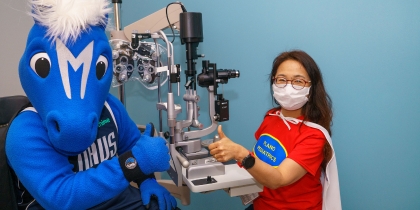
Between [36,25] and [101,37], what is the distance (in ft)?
0.57

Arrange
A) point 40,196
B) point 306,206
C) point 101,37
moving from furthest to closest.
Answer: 1. point 306,206
2. point 101,37
3. point 40,196

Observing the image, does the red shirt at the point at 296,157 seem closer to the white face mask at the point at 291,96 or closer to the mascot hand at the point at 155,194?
the white face mask at the point at 291,96

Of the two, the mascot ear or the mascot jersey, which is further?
the mascot ear

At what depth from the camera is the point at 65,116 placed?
2.69 feet

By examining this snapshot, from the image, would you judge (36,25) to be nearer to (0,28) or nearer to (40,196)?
(40,196)

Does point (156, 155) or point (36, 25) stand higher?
point (36, 25)

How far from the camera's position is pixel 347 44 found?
5.13ft

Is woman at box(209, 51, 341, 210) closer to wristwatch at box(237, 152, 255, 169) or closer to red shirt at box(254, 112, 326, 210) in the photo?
red shirt at box(254, 112, 326, 210)

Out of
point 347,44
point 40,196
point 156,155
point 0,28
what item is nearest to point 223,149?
point 156,155

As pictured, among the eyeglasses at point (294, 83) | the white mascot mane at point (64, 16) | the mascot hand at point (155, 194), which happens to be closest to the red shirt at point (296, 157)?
the eyeglasses at point (294, 83)

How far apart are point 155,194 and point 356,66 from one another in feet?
3.72

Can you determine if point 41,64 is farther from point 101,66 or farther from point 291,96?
point 291,96

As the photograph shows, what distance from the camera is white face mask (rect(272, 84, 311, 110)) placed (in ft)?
3.90

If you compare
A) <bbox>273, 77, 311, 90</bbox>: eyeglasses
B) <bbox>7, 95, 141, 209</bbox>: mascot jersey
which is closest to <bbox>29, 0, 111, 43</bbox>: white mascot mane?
<bbox>7, 95, 141, 209</bbox>: mascot jersey
